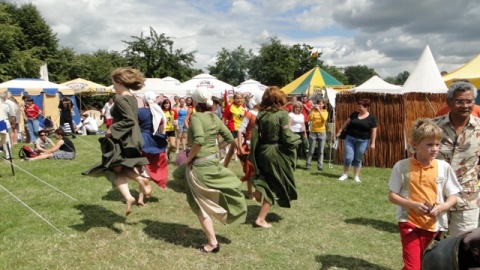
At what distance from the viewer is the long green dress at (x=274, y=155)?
537cm

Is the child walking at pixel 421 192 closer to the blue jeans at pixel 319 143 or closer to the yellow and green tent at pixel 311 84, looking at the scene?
the blue jeans at pixel 319 143

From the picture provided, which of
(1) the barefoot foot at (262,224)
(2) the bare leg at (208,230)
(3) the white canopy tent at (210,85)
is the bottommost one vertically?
(1) the barefoot foot at (262,224)

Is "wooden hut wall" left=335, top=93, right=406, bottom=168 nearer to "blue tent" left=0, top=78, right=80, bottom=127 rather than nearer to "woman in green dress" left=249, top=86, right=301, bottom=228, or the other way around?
"woman in green dress" left=249, top=86, right=301, bottom=228

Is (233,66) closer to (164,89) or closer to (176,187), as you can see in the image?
(164,89)

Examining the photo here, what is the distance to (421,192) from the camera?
3113 millimetres

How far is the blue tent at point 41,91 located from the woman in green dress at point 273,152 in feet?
51.4

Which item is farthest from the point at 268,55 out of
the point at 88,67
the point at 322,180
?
the point at 322,180

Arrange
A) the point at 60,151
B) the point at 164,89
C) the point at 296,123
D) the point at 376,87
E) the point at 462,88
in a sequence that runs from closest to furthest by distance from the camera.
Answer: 1. the point at 462,88
2. the point at 296,123
3. the point at 60,151
4. the point at 376,87
5. the point at 164,89

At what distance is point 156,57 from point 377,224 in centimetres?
4296

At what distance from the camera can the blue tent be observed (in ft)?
58.7

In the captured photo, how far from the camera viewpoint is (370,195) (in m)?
7.66

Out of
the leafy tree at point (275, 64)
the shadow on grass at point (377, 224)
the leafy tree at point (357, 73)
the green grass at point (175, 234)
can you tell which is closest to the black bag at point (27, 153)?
the green grass at point (175, 234)

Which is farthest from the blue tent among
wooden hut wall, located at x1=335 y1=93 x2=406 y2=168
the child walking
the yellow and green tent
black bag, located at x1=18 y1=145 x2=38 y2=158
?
the child walking

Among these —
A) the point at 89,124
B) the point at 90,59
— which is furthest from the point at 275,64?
the point at 89,124
